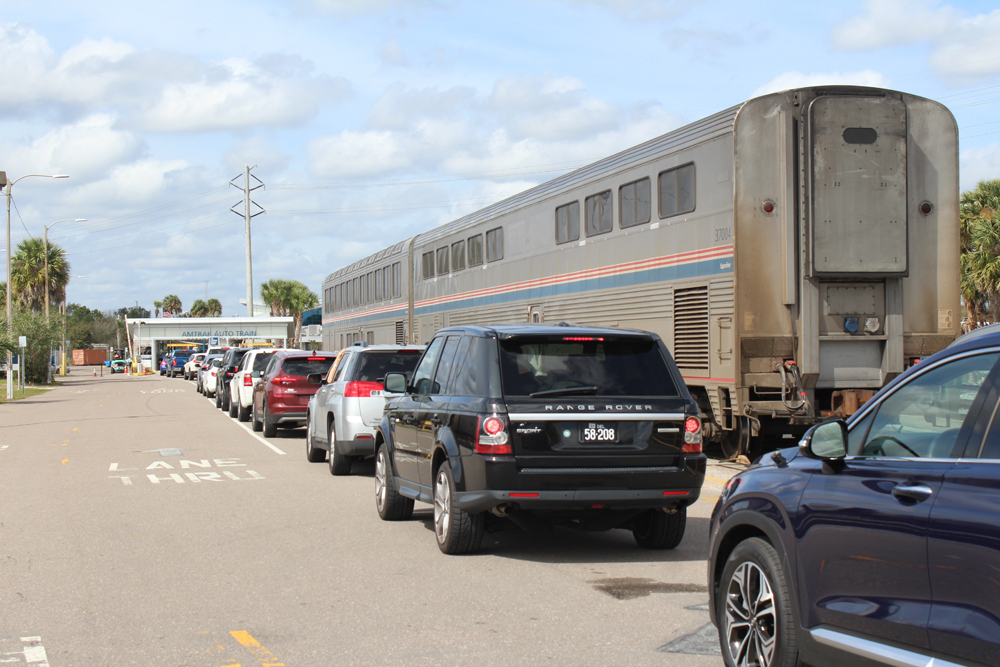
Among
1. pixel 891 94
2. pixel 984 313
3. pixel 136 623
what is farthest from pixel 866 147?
pixel 984 313

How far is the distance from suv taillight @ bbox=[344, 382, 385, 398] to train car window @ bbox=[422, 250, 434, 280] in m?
12.6

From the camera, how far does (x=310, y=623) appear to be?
6.13 metres

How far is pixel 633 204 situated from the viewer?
15625 millimetres

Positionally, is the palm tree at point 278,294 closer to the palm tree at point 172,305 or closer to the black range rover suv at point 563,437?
the palm tree at point 172,305

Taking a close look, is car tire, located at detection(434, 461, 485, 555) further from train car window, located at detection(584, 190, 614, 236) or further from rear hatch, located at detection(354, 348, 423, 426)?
train car window, located at detection(584, 190, 614, 236)

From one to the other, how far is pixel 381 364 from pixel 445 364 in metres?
5.01

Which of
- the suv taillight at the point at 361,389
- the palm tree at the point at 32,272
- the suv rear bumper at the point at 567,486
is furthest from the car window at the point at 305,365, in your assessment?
the palm tree at the point at 32,272

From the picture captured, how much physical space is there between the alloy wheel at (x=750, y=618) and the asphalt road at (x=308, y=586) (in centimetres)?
57

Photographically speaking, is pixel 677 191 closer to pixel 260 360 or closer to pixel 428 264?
pixel 428 264

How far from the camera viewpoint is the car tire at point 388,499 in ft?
32.1

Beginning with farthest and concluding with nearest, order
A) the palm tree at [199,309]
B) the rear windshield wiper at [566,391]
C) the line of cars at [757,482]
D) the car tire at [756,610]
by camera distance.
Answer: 1. the palm tree at [199,309]
2. the rear windshield wiper at [566,391]
3. the car tire at [756,610]
4. the line of cars at [757,482]

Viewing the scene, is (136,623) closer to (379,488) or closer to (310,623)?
(310,623)

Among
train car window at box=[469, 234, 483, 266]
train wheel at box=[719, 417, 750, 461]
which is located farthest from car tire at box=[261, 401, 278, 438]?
train wheel at box=[719, 417, 750, 461]

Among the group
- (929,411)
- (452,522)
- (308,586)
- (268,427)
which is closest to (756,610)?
(929,411)
